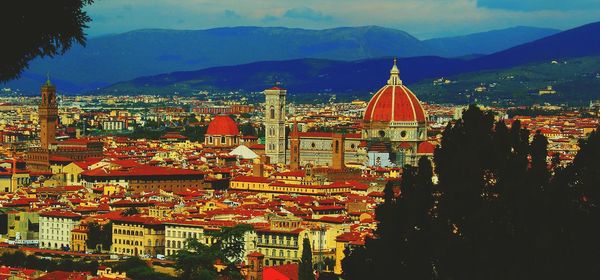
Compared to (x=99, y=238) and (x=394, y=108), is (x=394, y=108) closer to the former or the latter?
(x=394, y=108)

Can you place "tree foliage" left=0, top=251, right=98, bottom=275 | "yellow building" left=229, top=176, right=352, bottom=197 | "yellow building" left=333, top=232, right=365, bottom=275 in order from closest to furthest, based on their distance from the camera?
"yellow building" left=333, top=232, right=365, bottom=275
"tree foliage" left=0, top=251, right=98, bottom=275
"yellow building" left=229, top=176, right=352, bottom=197

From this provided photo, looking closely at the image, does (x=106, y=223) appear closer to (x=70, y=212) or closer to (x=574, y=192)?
(x=70, y=212)

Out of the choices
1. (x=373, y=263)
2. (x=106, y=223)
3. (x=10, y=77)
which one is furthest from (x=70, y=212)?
(x=10, y=77)

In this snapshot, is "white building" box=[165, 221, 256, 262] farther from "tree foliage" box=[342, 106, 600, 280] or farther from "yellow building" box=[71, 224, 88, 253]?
"tree foliage" box=[342, 106, 600, 280]

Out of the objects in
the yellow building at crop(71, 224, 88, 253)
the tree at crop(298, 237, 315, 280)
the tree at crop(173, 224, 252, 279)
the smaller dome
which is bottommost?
the yellow building at crop(71, 224, 88, 253)

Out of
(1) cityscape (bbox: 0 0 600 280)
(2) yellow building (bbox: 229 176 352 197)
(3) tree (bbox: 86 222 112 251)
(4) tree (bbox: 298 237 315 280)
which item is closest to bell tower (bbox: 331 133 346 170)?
(1) cityscape (bbox: 0 0 600 280)

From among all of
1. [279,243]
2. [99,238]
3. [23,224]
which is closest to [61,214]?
A: [23,224]
